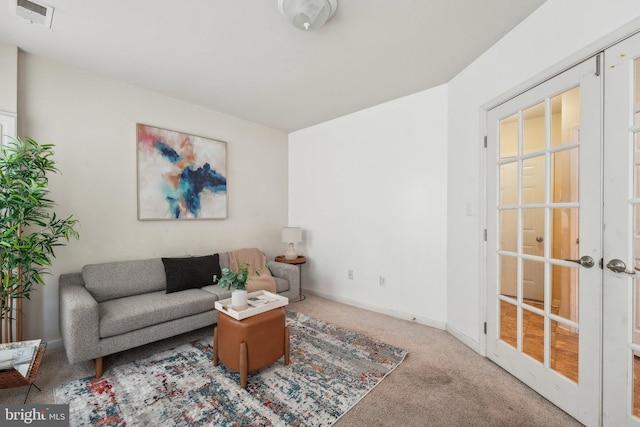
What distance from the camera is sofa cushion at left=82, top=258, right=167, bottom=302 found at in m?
2.48

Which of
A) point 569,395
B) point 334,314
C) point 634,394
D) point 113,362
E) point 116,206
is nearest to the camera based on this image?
point 634,394

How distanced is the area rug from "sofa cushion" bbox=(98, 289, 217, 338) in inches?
12.6

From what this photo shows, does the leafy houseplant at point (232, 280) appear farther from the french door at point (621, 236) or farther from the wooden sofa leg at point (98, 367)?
the french door at point (621, 236)

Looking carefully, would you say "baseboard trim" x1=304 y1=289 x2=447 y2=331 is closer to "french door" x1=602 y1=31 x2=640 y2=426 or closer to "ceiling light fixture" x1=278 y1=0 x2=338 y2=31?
"french door" x1=602 y1=31 x2=640 y2=426

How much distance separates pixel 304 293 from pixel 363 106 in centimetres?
288

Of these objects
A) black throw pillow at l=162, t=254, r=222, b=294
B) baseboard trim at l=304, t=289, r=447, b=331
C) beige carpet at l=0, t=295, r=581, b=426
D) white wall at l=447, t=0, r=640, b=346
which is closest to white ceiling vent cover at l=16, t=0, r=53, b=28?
black throw pillow at l=162, t=254, r=222, b=294

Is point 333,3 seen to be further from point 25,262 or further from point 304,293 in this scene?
point 304,293

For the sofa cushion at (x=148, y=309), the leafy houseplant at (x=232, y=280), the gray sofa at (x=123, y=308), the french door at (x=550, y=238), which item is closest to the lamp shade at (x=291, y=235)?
the gray sofa at (x=123, y=308)

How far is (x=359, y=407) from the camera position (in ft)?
5.64

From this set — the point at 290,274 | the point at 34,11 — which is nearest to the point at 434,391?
the point at 290,274

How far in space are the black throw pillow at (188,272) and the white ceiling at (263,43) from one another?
1.91 meters

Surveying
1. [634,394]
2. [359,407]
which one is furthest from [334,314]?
[634,394]

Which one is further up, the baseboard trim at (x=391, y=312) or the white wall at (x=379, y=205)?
the white wall at (x=379, y=205)

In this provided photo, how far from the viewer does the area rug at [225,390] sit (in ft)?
5.34
